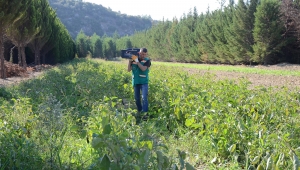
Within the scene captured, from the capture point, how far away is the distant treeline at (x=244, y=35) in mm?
25250

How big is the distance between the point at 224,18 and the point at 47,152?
34.1 m

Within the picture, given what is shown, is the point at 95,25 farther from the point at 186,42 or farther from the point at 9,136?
the point at 9,136

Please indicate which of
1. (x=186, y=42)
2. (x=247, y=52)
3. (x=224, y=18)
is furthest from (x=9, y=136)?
(x=186, y=42)

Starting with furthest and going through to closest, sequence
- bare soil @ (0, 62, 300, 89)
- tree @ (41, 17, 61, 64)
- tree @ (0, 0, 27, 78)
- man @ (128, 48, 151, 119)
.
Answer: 1. tree @ (41, 17, 61, 64)
2. tree @ (0, 0, 27, 78)
3. bare soil @ (0, 62, 300, 89)
4. man @ (128, 48, 151, 119)

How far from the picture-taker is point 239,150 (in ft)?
11.7

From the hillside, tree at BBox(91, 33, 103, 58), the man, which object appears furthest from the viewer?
the hillside

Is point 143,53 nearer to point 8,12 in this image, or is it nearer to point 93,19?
point 8,12

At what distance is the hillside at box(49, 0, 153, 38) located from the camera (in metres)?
132

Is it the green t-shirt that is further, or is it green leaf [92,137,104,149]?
the green t-shirt

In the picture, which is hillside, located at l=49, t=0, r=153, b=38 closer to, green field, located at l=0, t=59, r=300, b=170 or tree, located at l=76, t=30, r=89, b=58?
tree, located at l=76, t=30, r=89, b=58

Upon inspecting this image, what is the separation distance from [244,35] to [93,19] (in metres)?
124

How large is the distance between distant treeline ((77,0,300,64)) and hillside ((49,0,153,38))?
90917 mm

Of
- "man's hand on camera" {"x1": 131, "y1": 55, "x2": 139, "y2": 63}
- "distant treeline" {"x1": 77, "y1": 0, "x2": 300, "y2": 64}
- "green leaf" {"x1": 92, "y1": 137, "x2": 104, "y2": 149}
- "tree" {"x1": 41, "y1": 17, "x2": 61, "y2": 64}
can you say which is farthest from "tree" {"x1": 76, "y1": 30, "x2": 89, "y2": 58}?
"green leaf" {"x1": 92, "y1": 137, "x2": 104, "y2": 149}

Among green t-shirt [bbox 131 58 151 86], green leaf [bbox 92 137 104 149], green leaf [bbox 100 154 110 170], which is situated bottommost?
green leaf [bbox 100 154 110 170]
